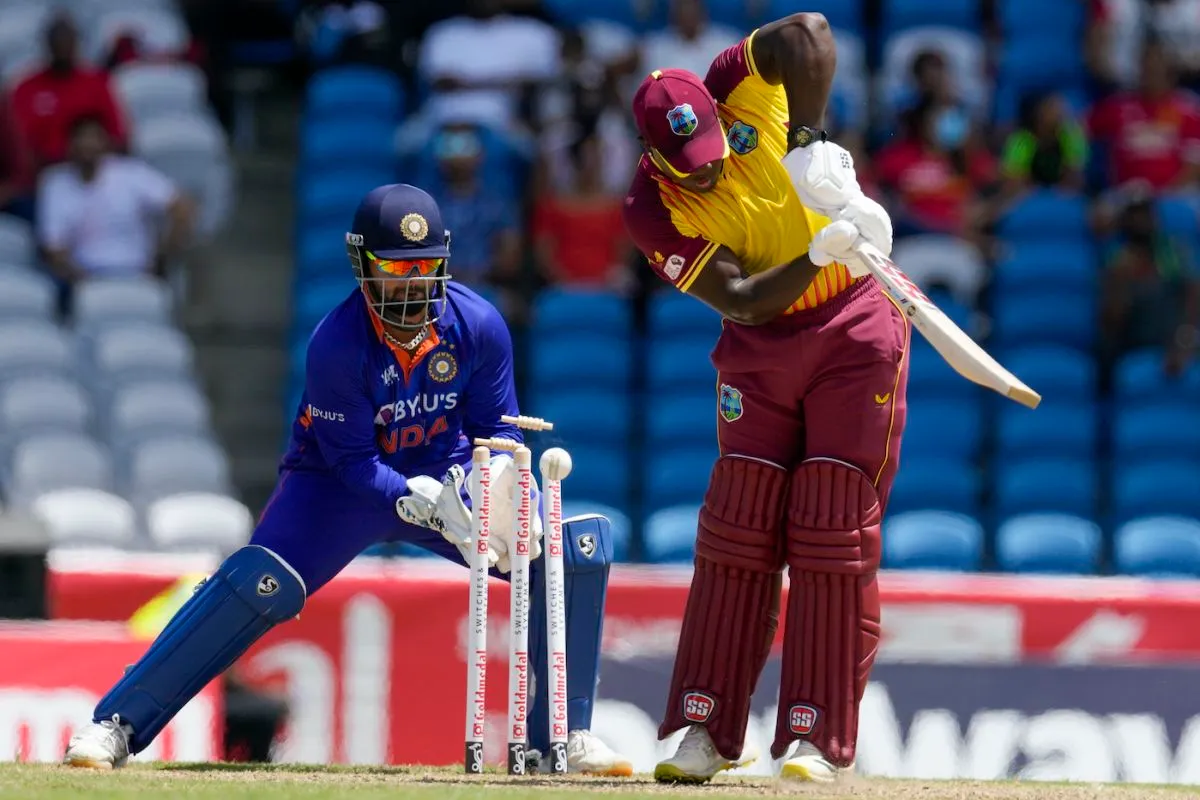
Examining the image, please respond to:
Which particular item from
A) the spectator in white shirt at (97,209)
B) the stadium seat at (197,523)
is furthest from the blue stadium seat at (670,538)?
the spectator in white shirt at (97,209)

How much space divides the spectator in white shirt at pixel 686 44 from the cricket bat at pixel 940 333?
6.46 meters

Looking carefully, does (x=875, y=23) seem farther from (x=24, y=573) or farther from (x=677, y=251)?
(x=677, y=251)

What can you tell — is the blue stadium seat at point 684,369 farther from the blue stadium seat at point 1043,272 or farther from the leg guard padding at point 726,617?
the leg guard padding at point 726,617

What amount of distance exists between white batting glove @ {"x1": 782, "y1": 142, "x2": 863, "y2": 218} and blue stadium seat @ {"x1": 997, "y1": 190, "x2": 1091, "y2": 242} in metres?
6.22

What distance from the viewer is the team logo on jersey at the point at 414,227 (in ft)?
19.8

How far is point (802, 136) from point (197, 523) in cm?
542

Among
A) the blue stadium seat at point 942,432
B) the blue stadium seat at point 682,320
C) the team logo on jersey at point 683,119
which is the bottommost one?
the blue stadium seat at point 942,432

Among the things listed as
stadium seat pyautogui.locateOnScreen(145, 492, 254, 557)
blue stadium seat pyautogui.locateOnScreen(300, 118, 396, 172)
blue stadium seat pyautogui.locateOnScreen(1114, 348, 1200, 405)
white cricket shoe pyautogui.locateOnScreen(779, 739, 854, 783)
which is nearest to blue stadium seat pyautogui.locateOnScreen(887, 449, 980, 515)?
blue stadium seat pyautogui.locateOnScreen(1114, 348, 1200, 405)

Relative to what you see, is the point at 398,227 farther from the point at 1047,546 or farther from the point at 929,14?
the point at 929,14

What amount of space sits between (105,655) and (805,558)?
311 centimetres

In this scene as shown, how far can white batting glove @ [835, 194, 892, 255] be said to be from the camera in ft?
18.5

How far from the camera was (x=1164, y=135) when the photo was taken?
11938 mm

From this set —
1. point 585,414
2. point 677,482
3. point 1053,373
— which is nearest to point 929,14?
point 1053,373

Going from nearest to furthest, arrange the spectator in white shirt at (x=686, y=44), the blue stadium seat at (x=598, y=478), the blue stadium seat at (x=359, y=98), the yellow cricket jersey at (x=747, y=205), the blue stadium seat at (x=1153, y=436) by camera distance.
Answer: the yellow cricket jersey at (x=747, y=205)
the blue stadium seat at (x=598, y=478)
the blue stadium seat at (x=1153, y=436)
the spectator in white shirt at (x=686, y=44)
the blue stadium seat at (x=359, y=98)
